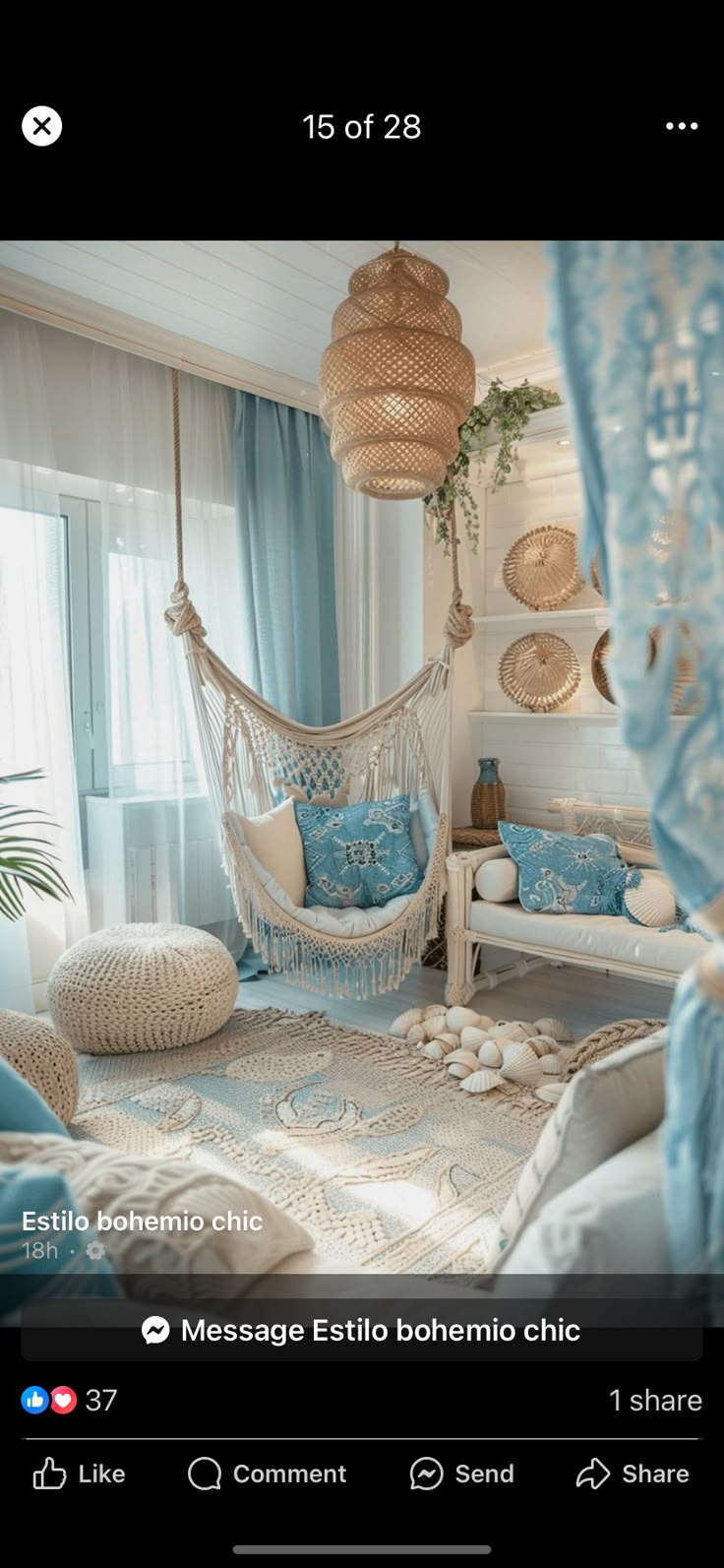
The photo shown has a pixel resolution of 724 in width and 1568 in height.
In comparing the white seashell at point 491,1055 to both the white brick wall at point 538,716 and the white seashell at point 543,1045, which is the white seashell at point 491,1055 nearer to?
the white seashell at point 543,1045

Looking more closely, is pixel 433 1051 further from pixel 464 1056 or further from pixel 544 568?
pixel 544 568

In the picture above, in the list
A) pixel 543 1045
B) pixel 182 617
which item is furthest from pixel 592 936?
pixel 182 617

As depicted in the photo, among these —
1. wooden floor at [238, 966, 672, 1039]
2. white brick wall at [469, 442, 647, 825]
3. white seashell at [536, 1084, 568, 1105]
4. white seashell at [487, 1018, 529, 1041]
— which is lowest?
wooden floor at [238, 966, 672, 1039]

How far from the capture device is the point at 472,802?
316 cm

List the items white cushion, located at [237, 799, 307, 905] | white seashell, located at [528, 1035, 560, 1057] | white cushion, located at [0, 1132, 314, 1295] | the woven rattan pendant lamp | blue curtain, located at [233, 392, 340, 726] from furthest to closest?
blue curtain, located at [233, 392, 340, 726]
white cushion, located at [237, 799, 307, 905]
white seashell, located at [528, 1035, 560, 1057]
the woven rattan pendant lamp
white cushion, located at [0, 1132, 314, 1295]

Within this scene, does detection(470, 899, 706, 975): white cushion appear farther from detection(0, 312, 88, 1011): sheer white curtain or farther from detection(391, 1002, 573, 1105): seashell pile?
Answer: detection(0, 312, 88, 1011): sheer white curtain

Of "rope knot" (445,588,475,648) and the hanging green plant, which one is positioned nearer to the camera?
"rope knot" (445,588,475,648)

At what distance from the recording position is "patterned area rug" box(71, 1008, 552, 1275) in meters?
1.45

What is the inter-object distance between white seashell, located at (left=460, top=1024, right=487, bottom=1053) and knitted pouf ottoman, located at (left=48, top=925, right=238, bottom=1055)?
598 millimetres

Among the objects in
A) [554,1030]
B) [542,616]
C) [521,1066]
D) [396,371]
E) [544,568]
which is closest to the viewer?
[396,371]

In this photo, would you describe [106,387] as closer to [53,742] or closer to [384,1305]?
[53,742]

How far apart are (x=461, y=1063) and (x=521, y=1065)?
0.14 meters
